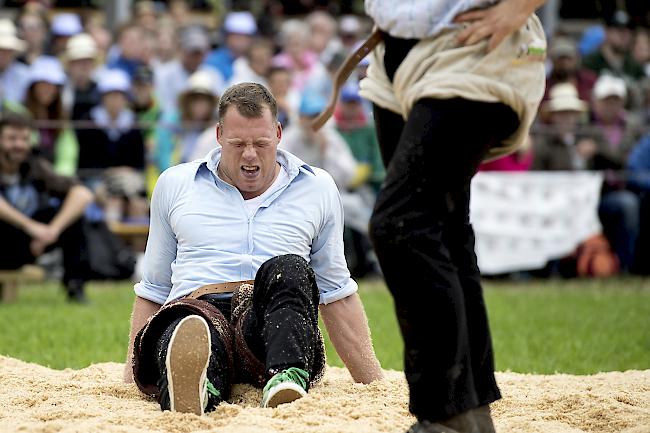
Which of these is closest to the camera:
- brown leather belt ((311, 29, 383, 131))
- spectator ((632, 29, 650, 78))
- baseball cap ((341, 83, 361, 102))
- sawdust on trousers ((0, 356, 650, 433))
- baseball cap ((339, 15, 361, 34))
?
brown leather belt ((311, 29, 383, 131))

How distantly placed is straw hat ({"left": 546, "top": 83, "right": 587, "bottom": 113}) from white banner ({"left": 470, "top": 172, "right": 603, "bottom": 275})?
3.57 ft

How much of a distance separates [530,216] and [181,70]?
182 inches

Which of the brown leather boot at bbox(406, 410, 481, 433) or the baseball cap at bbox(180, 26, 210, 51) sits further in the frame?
the baseball cap at bbox(180, 26, 210, 51)

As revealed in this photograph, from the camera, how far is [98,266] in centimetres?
1207

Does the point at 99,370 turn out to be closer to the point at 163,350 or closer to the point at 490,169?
the point at 163,350

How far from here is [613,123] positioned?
14.7m

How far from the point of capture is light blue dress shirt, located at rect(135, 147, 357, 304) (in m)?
5.76

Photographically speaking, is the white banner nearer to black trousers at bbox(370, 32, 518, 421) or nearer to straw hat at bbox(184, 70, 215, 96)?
straw hat at bbox(184, 70, 215, 96)

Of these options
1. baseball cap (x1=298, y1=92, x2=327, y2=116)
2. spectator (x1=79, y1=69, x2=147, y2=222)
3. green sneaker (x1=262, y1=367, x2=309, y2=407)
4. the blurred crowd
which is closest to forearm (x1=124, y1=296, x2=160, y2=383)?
green sneaker (x1=262, y1=367, x2=309, y2=407)

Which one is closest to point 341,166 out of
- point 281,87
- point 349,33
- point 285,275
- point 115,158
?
point 281,87

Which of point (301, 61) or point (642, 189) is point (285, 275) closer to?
point (642, 189)

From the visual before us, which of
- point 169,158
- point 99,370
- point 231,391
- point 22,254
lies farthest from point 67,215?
point 231,391

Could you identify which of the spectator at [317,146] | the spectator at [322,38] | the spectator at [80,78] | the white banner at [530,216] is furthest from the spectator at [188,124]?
the spectator at [322,38]

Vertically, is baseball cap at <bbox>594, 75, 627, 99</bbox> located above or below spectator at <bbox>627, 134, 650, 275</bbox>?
above
